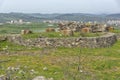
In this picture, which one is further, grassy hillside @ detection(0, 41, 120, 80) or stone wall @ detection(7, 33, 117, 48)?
stone wall @ detection(7, 33, 117, 48)

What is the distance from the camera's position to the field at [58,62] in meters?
27.8

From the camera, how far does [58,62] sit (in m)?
33.4

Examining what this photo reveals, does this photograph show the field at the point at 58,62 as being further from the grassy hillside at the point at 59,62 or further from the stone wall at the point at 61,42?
the stone wall at the point at 61,42

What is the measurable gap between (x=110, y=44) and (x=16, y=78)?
2589 centimetres

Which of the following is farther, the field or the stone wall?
the stone wall

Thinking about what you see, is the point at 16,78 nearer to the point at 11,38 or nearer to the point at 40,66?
the point at 40,66

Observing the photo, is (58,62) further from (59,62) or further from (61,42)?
(61,42)

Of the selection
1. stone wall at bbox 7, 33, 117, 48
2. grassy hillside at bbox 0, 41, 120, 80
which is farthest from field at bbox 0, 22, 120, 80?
stone wall at bbox 7, 33, 117, 48

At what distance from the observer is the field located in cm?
2780

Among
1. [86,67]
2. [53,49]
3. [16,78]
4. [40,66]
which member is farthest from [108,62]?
[16,78]

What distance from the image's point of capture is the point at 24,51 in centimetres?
4041

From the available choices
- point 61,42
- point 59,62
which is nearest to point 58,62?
point 59,62

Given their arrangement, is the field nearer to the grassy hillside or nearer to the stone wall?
the grassy hillside

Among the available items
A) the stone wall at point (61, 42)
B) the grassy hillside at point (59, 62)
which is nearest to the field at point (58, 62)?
the grassy hillside at point (59, 62)
